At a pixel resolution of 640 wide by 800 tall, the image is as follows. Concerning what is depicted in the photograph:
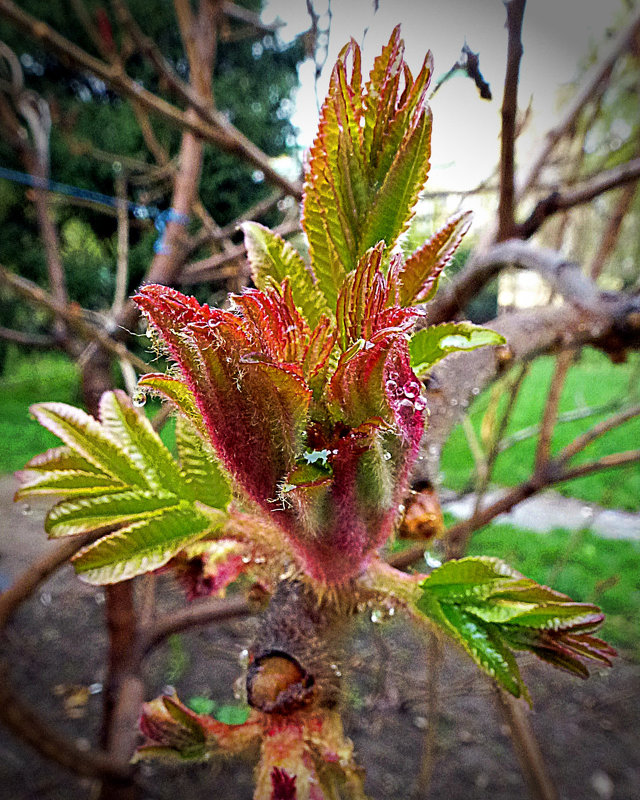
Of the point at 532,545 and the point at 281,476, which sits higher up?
the point at 281,476

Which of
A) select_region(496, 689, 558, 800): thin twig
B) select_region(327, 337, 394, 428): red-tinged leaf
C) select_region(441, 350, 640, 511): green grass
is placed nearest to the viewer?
select_region(327, 337, 394, 428): red-tinged leaf

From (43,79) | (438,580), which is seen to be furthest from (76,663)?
(43,79)

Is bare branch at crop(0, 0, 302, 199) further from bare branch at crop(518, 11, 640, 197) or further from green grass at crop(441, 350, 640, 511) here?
green grass at crop(441, 350, 640, 511)

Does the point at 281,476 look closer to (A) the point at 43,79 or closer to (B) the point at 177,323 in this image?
(B) the point at 177,323

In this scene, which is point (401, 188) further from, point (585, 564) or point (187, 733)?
point (585, 564)

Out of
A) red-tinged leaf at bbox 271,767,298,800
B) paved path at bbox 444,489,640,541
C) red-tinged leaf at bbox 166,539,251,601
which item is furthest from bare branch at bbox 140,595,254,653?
paved path at bbox 444,489,640,541
